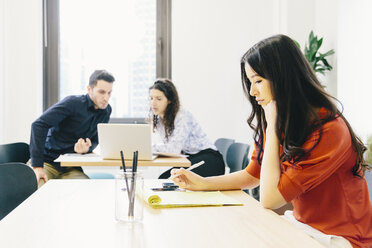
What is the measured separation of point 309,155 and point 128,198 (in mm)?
572

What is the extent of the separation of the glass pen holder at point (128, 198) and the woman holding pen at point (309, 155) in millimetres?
411

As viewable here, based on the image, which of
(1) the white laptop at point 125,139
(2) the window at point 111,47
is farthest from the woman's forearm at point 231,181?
(2) the window at point 111,47

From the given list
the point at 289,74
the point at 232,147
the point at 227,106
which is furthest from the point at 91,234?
the point at 227,106

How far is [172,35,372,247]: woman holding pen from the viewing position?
111cm

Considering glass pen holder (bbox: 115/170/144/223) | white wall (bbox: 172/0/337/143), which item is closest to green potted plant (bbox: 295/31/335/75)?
white wall (bbox: 172/0/337/143)

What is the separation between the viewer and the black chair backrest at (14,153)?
Result: 245 cm

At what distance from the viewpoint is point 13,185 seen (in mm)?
1632

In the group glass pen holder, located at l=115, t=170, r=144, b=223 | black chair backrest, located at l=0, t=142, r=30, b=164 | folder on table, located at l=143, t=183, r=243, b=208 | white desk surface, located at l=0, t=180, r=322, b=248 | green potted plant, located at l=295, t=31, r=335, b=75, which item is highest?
green potted plant, located at l=295, t=31, r=335, b=75

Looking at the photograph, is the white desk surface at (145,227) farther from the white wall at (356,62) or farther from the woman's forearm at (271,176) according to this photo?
the white wall at (356,62)

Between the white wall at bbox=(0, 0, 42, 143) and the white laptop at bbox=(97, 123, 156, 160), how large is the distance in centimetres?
185

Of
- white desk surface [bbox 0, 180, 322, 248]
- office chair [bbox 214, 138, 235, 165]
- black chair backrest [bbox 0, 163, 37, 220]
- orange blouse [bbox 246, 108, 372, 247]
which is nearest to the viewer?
white desk surface [bbox 0, 180, 322, 248]

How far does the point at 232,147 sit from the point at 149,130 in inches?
40.5

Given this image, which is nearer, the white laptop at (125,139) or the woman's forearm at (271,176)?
the woman's forearm at (271,176)

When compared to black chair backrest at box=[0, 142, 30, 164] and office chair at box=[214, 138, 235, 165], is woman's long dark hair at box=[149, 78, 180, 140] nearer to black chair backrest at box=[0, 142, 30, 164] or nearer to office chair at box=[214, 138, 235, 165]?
office chair at box=[214, 138, 235, 165]
